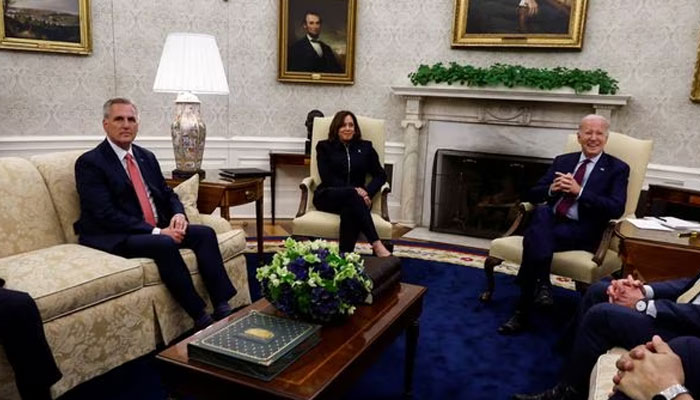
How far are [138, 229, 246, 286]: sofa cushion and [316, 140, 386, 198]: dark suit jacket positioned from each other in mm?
1001

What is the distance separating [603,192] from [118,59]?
416cm

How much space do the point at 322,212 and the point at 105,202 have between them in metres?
1.56

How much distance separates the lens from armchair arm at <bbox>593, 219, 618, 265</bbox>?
295 centimetres

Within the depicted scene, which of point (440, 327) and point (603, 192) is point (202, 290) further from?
point (603, 192)

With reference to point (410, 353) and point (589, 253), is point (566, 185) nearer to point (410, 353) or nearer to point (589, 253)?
point (589, 253)

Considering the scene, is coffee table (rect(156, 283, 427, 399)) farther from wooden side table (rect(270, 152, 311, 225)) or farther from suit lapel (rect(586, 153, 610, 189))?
wooden side table (rect(270, 152, 311, 225))

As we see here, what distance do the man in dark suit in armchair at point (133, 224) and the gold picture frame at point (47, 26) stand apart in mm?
2301

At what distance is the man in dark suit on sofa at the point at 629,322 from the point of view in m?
1.83

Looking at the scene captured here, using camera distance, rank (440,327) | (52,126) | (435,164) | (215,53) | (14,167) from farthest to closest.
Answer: (435,164), (52,126), (215,53), (440,327), (14,167)

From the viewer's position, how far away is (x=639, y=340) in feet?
6.09

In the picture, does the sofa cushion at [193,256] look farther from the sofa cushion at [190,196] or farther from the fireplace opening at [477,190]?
the fireplace opening at [477,190]

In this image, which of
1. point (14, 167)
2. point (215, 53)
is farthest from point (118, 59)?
point (14, 167)

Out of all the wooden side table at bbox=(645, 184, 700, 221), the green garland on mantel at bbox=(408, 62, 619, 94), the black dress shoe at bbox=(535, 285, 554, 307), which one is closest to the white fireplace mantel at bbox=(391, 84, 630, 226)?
the green garland on mantel at bbox=(408, 62, 619, 94)

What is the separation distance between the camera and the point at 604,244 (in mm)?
2988
